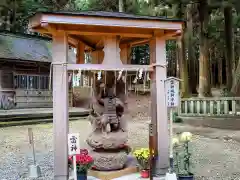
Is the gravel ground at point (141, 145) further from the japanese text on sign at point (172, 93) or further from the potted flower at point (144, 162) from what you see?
the japanese text on sign at point (172, 93)

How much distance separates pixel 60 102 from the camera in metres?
5.10

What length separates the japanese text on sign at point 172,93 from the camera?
15.7 feet

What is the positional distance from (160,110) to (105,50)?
143 cm

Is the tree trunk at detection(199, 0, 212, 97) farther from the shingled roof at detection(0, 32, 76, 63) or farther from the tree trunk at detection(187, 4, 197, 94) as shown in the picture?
the shingled roof at detection(0, 32, 76, 63)

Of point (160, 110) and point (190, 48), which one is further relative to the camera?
point (190, 48)

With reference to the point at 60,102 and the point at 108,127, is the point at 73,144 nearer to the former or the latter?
the point at 60,102

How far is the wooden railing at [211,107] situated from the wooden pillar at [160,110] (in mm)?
7169

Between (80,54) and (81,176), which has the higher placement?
(80,54)

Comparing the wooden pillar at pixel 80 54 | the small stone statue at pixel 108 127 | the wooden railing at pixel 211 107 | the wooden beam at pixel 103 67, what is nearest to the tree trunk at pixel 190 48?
the wooden railing at pixel 211 107

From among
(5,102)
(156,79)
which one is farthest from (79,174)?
(5,102)

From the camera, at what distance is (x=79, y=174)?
492 centimetres

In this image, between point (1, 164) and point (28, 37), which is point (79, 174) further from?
point (28, 37)

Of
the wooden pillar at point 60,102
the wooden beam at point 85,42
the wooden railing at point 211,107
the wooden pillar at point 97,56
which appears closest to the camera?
the wooden pillar at point 60,102

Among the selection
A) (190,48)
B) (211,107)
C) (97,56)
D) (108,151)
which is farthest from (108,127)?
(190,48)
